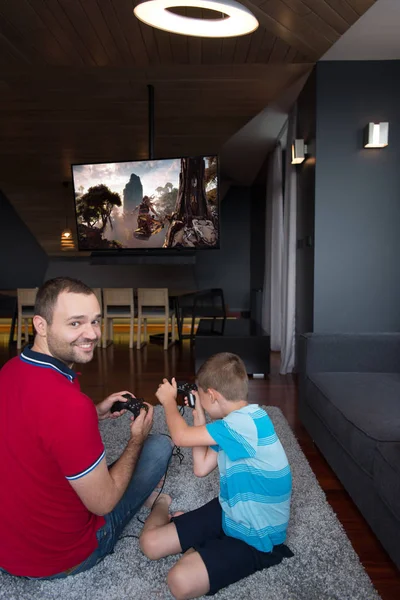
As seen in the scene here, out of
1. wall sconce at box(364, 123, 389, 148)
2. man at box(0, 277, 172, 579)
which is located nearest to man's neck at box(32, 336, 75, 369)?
man at box(0, 277, 172, 579)

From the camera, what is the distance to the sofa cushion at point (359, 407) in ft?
6.33

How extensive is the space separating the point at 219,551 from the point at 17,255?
9927mm

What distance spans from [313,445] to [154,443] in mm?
1300


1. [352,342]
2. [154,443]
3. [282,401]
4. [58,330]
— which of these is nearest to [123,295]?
[282,401]

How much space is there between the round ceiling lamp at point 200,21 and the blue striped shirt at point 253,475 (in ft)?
6.01

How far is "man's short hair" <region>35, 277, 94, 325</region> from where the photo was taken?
4.49ft

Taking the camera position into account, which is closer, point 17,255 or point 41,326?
point 41,326

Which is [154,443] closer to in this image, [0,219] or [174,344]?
[174,344]

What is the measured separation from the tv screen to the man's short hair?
3795 millimetres

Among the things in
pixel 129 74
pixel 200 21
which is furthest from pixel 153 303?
pixel 200 21

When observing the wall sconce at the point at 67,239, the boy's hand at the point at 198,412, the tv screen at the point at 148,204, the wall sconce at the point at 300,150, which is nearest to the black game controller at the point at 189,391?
the boy's hand at the point at 198,412

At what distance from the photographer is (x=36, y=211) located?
8633mm

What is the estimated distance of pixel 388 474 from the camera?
5.53 ft

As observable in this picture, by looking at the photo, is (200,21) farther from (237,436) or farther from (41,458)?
(41,458)
